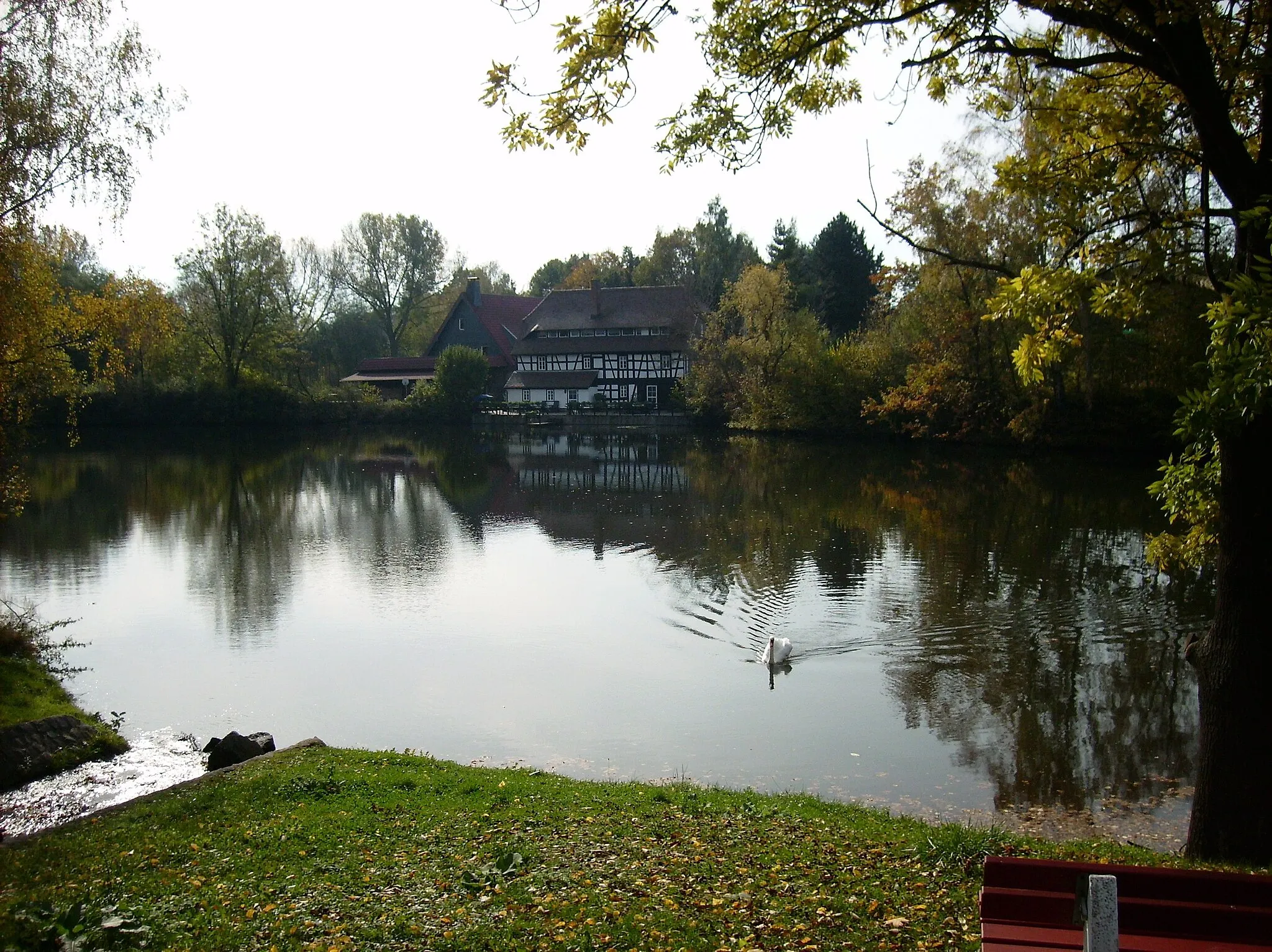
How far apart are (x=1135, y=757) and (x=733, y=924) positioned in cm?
845

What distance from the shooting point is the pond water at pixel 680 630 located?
11.6 metres

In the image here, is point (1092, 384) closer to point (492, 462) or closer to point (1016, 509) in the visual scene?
point (1016, 509)

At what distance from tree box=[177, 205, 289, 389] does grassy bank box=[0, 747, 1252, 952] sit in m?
56.5

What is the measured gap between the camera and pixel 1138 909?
4.04m

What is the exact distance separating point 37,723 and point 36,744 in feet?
1.02

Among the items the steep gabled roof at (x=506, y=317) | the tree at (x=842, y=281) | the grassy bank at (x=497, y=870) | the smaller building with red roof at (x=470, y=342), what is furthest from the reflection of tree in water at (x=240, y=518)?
the tree at (x=842, y=281)

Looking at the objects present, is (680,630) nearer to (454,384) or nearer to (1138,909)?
(1138,909)

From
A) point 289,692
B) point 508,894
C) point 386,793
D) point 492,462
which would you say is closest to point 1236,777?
point 508,894

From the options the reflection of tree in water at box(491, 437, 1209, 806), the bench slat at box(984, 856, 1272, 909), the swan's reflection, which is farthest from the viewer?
the swan's reflection

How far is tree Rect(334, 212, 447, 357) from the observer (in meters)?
83.5

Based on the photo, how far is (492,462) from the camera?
45875 mm

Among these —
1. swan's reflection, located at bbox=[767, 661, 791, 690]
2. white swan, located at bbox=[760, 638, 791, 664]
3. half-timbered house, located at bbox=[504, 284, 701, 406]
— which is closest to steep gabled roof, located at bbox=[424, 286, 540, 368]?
half-timbered house, located at bbox=[504, 284, 701, 406]

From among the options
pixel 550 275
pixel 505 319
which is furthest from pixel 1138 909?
pixel 550 275

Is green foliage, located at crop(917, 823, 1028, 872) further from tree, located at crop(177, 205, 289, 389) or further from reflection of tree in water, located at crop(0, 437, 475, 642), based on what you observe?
tree, located at crop(177, 205, 289, 389)
